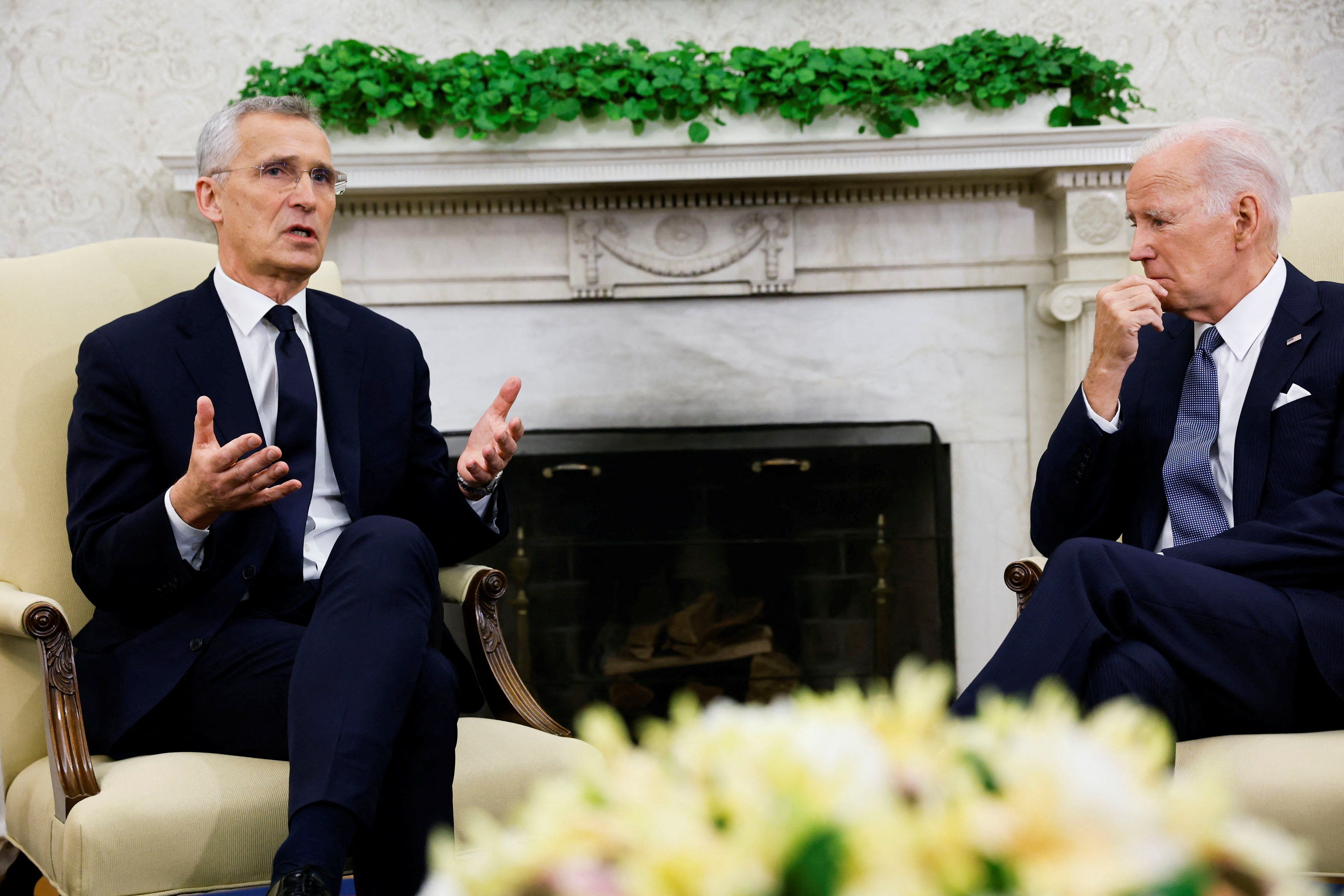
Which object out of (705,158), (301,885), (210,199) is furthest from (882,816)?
(705,158)

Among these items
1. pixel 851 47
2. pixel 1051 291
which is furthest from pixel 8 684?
pixel 1051 291

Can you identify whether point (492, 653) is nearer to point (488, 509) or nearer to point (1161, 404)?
point (488, 509)

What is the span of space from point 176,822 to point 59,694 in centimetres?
25

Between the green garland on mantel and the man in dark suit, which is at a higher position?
the green garland on mantel

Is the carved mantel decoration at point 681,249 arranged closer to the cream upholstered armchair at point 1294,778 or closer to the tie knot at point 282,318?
the tie knot at point 282,318

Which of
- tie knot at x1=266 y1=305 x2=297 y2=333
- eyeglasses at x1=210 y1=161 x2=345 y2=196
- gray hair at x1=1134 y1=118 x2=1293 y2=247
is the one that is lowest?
tie knot at x1=266 y1=305 x2=297 y2=333

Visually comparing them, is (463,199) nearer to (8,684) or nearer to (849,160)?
(849,160)

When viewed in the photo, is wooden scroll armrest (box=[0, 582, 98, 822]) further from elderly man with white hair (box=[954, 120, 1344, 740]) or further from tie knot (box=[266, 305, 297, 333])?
elderly man with white hair (box=[954, 120, 1344, 740])

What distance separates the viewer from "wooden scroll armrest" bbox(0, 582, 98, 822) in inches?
50.1

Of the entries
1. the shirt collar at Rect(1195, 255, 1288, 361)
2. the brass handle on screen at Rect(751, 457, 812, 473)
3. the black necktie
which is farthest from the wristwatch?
the brass handle on screen at Rect(751, 457, 812, 473)

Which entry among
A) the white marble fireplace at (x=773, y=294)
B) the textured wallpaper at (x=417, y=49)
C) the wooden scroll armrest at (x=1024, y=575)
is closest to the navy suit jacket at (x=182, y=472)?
the wooden scroll armrest at (x=1024, y=575)

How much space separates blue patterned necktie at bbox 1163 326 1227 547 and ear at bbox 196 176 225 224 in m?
1.46

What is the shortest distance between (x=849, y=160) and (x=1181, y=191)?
1.08m

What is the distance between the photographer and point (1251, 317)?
165 centimetres
